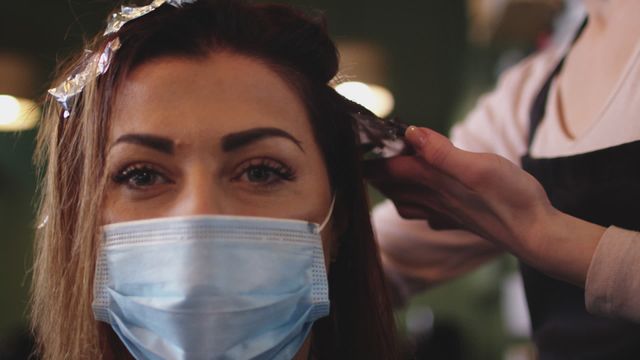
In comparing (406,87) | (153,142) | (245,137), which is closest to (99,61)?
(153,142)

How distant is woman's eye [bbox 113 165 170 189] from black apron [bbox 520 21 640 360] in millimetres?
840

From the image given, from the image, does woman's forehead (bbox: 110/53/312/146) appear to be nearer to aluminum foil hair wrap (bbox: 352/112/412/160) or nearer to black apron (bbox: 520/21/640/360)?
aluminum foil hair wrap (bbox: 352/112/412/160)

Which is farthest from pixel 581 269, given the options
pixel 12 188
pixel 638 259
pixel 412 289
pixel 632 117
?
pixel 12 188

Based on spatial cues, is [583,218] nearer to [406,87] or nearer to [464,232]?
[464,232]

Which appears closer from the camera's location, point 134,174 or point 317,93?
point 134,174

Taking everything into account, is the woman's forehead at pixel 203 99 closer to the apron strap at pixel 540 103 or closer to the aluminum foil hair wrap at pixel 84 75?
the aluminum foil hair wrap at pixel 84 75

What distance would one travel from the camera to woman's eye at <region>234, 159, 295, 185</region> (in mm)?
1128

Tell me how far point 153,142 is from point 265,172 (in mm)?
214

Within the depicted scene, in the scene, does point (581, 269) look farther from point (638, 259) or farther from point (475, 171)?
point (475, 171)

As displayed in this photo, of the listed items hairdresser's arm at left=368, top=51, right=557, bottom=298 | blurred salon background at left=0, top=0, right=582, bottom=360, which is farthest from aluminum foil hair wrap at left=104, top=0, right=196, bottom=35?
blurred salon background at left=0, top=0, right=582, bottom=360

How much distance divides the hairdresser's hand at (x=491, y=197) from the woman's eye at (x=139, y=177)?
1.61ft

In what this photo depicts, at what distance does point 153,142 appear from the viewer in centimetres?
110

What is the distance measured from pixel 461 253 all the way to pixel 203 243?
37.6 inches

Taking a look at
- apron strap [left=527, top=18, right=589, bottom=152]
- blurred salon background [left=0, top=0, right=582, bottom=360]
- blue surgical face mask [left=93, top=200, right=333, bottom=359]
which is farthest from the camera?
blurred salon background [left=0, top=0, right=582, bottom=360]
